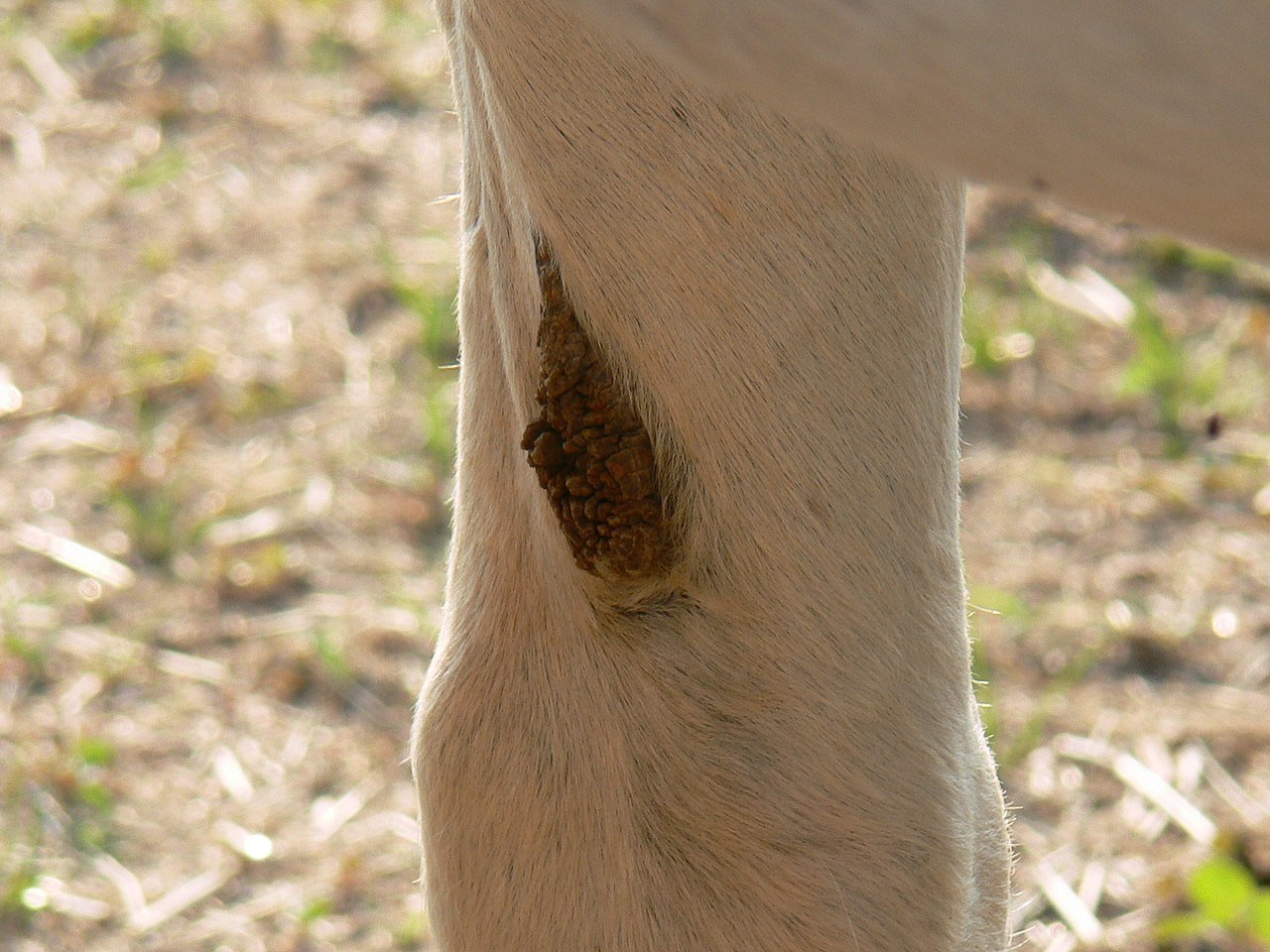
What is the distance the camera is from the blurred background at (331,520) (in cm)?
192

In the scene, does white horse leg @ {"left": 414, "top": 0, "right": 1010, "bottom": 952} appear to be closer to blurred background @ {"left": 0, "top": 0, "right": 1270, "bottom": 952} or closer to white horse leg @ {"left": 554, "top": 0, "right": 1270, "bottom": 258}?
white horse leg @ {"left": 554, "top": 0, "right": 1270, "bottom": 258}

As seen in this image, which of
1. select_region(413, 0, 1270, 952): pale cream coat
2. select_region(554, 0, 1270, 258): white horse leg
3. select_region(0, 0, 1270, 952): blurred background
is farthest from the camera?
select_region(0, 0, 1270, 952): blurred background

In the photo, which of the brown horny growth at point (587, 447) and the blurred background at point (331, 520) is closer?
the brown horny growth at point (587, 447)

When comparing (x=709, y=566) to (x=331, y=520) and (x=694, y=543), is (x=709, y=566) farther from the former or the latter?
(x=331, y=520)

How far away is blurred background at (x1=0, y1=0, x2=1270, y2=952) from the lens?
192cm

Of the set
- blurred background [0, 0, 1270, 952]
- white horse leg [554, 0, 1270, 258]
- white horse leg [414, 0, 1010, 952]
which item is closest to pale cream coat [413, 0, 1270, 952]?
white horse leg [414, 0, 1010, 952]

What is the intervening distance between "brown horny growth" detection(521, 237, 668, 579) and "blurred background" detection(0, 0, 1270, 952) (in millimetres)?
708

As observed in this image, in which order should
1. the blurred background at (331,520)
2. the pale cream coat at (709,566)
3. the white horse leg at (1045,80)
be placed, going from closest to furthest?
1. the white horse leg at (1045,80)
2. the pale cream coat at (709,566)
3. the blurred background at (331,520)

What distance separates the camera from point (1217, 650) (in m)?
2.12

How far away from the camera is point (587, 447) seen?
3.07ft

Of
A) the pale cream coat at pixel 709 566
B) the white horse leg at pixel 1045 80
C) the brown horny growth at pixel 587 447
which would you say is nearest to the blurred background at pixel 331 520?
the pale cream coat at pixel 709 566

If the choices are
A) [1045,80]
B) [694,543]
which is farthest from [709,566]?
[1045,80]

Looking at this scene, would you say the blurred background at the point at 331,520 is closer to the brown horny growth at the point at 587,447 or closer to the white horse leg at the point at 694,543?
the white horse leg at the point at 694,543

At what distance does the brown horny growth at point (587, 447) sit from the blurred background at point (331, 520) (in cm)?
71
